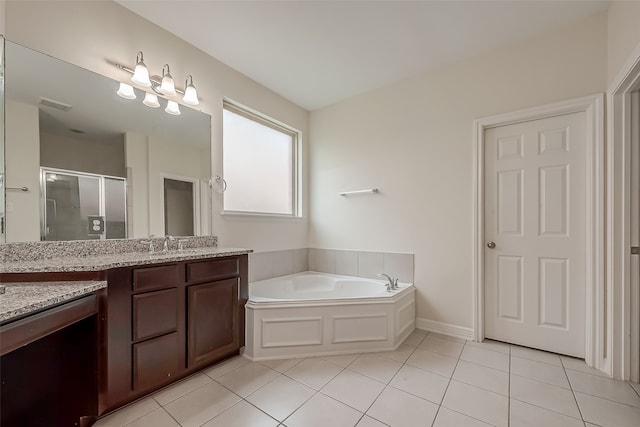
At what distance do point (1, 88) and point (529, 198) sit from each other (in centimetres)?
363

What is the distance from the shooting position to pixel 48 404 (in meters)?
1.30

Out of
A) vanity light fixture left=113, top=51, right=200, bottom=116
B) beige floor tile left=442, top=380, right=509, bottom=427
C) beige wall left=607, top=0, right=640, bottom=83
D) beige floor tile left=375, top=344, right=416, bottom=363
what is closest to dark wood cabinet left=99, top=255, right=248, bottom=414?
beige floor tile left=375, top=344, right=416, bottom=363

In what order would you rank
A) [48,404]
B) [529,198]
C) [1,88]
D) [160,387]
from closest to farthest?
[48,404] < [1,88] < [160,387] < [529,198]

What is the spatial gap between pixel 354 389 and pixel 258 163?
7.69 feet

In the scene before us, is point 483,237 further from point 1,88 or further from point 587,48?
point 1,88

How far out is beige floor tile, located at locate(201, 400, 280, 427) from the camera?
137 centimetres

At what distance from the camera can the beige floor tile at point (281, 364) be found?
193 centimetres

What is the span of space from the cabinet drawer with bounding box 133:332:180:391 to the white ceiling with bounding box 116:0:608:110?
7.41ft

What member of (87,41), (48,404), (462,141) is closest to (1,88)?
(87,41)

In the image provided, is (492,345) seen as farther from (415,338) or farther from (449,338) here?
(415,338)

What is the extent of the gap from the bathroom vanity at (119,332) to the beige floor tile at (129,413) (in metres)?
0.04

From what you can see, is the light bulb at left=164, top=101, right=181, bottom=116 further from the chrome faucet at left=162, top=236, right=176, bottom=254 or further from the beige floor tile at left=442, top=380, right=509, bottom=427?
the beige floor tile at left=442, top=380, right=509, bottom=427

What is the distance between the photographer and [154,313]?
1.57 metres

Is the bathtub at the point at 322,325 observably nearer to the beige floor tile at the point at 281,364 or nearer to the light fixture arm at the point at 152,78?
the beige floor tile at the point at 281,364
